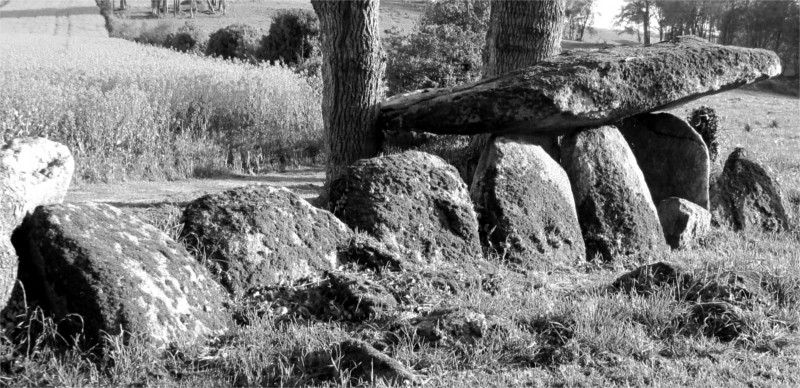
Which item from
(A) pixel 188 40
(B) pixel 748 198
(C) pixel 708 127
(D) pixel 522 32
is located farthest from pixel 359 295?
(A) pixel 188 40

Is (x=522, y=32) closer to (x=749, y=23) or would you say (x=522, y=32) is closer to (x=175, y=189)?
(x=175, y=189)

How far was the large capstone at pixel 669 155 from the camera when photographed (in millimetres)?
8969

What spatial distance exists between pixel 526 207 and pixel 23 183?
13.6 ft

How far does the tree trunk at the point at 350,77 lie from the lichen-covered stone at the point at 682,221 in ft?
10.6

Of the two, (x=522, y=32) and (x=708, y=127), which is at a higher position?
(x=522, y=32)

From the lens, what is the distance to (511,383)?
450cm

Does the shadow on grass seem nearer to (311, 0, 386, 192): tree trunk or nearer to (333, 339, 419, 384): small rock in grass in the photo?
(311, 0, 386, 192): tree trunk

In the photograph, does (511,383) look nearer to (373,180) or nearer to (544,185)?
(373,180)

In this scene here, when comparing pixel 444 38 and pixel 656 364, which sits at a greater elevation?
pixel 444 38

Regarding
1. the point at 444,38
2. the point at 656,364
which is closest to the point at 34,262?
the point at 656,364

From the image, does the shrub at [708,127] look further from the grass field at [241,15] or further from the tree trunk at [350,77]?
the grass field at [241,15]

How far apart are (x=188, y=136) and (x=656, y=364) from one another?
8.62 metres

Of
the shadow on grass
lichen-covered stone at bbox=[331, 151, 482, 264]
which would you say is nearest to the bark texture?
lichen-covered stone at bbox=[331, 151, 482, 264]

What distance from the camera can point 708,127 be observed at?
11000 millimetres
